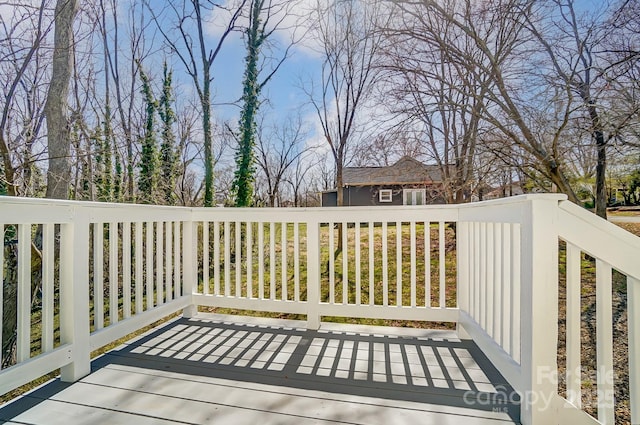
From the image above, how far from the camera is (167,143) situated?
8.14 meters

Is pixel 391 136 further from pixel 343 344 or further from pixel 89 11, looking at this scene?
pixel 89 11

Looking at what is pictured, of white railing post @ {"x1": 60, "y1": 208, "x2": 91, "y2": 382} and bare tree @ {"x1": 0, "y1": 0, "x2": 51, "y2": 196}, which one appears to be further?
bare tree @ {"x1": 0, "y1": 0, "x2": 51, "y2": 196}

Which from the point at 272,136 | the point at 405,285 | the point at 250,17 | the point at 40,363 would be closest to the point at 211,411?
the point at 40,363

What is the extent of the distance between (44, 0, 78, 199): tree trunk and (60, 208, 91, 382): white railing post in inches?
94.9

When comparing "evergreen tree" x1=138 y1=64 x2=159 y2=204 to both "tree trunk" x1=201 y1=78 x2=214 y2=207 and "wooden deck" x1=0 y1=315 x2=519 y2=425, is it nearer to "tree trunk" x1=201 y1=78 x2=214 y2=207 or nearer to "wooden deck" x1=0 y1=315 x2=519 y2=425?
"tree trunk" x1=201 y1=78 x2=214 y2=207

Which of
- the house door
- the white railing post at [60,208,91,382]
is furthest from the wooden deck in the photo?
the house door

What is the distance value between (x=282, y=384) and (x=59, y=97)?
4.16 metres

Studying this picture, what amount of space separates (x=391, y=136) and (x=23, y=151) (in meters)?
5.37

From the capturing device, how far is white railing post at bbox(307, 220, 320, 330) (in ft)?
8.66

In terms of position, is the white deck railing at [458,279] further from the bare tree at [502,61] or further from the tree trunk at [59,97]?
the bare tree at [502,61]

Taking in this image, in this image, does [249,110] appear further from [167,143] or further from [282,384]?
[282,384]

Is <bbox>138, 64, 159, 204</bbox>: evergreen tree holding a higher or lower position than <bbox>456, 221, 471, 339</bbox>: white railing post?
higher

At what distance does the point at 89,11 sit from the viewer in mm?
4090

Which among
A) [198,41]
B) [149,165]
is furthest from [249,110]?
[149,165]
